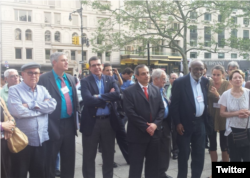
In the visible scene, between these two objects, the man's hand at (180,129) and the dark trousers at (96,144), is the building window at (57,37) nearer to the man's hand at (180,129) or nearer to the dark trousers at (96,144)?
the dark trousers at (96,144)

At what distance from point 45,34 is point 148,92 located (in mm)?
37946

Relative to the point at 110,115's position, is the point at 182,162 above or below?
below

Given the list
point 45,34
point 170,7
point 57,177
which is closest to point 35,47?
point 45,34

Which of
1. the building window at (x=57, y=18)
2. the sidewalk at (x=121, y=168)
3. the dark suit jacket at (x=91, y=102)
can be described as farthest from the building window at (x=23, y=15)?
the dark suit jacket at (x=91, y=102)

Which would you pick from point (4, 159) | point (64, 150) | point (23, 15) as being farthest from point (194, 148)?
point (23, 15)

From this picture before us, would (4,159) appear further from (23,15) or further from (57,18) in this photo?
(57,18)

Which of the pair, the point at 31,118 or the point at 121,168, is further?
the point at 121,168

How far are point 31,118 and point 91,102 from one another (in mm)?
877

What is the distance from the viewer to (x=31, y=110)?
3.42m

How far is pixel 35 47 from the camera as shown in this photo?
125 ft

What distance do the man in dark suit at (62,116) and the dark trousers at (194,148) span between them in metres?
1.75

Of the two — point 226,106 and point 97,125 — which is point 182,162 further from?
point 97,125

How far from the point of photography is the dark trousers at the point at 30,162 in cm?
344

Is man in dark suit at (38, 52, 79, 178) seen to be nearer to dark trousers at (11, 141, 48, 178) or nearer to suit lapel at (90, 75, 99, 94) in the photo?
dark trousers at (11, 141, 48, 178)
